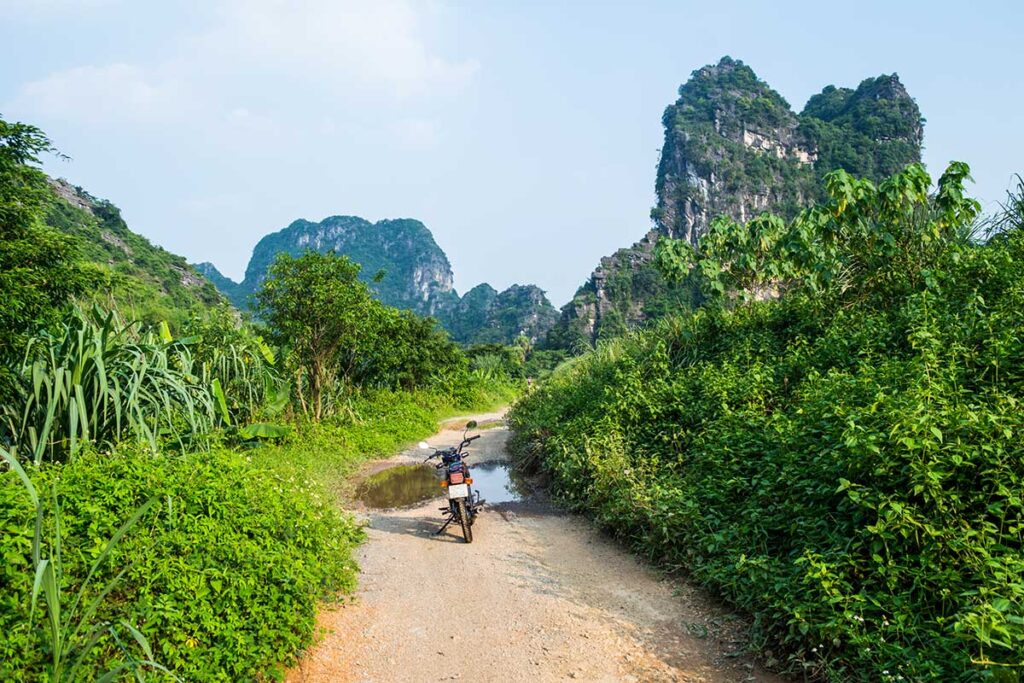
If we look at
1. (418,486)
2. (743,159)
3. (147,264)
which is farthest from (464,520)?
(743,159)

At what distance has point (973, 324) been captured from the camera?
235 inches

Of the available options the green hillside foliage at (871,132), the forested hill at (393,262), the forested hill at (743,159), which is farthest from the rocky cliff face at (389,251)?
the green hillside foliage at (871,132)

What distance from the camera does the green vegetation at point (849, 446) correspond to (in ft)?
11.3

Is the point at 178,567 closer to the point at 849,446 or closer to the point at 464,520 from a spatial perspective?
the point at 464,520

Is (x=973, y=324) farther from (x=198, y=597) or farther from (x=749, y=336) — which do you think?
(x=198, y=597)

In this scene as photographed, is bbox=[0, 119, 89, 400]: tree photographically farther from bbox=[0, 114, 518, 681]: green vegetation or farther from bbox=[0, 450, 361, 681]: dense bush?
bbox=[0, 450, 361, 681]: dense bush

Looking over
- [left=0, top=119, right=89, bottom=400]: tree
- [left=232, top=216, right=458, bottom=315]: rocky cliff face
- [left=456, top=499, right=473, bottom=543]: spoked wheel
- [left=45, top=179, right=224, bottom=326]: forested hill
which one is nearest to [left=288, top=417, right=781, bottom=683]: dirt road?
[left=456, top=499, right=473, bottom=543]: spoked wheel

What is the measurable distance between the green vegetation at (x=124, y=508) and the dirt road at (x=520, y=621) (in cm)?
39

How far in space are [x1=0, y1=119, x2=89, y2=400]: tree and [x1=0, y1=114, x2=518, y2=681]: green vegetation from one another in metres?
0.01

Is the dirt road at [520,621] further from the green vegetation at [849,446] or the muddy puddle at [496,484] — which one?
the muddy puddle at [496,484]

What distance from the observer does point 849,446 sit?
4289 mm

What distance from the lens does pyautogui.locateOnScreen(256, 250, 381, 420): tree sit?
12.3 meters

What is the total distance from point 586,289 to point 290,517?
2666 inches

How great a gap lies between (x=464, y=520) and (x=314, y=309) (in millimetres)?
7435
